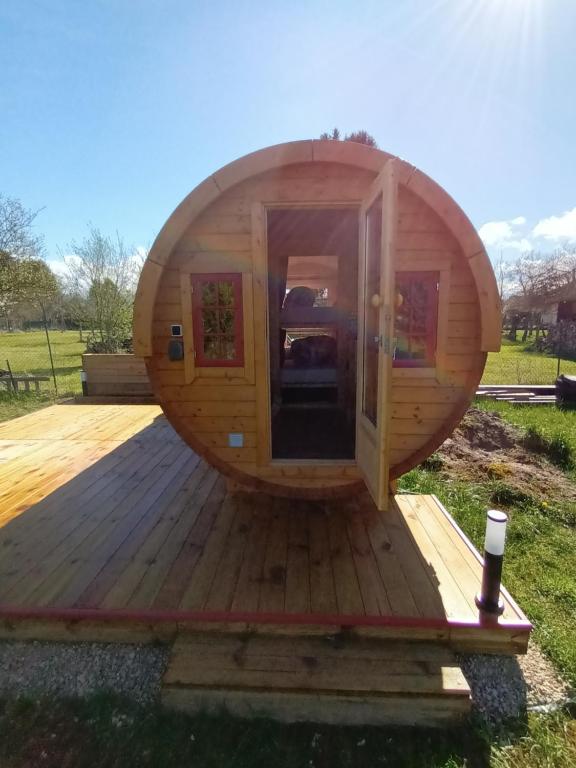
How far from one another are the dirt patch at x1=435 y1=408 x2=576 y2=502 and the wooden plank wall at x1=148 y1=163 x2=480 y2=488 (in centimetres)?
191

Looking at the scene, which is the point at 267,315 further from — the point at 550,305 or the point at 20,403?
the point at 550,305

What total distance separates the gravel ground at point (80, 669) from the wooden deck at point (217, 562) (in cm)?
9

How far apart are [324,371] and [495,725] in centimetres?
429

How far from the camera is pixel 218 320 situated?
121 inches

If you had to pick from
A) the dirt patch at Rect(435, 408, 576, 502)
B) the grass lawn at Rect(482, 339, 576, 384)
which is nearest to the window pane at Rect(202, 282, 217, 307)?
the dirt patch at Rect(435, 408, 576, 502)

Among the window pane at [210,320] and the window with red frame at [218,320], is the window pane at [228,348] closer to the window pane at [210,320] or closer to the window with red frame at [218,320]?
the window with red frame at [218,320]

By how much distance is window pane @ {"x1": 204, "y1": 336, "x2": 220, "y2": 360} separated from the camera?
3109mm

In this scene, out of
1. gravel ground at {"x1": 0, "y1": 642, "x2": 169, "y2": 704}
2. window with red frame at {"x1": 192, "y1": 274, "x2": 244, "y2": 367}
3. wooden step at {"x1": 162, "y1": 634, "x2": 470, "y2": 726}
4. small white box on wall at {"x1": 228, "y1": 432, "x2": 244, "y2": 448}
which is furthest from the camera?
small white box on wall at {"x1": 228, "y1": 432, "x2": 244, "y2": 448}

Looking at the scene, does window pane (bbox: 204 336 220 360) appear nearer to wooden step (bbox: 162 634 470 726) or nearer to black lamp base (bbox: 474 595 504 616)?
wooden step (bbox: 162 634 470 726)

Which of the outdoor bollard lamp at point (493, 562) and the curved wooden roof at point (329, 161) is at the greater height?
the curved wooden roof at point (329, 161)

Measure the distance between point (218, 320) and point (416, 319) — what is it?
1491 millimetres

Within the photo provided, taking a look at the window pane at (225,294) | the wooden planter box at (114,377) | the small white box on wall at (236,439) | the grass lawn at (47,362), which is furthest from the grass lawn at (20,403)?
the window pane at (225,294)

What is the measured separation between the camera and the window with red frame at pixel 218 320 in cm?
303

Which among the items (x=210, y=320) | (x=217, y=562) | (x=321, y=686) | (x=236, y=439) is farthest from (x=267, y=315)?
(x=321, y=686)
